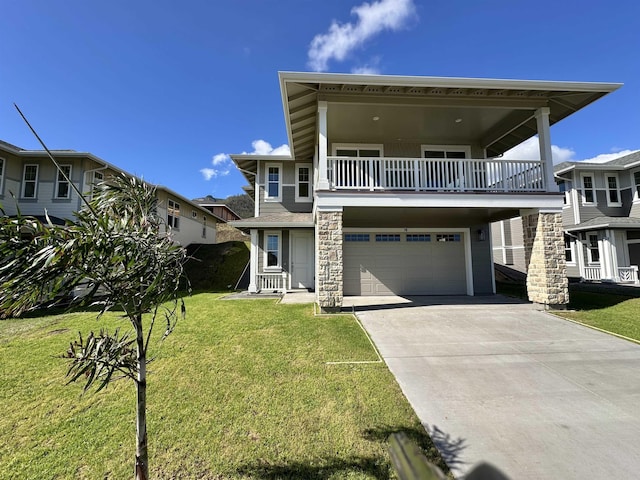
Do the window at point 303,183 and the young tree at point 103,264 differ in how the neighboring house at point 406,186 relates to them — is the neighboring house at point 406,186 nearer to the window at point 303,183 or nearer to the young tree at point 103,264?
the window at point 303,183

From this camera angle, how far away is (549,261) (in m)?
7.89

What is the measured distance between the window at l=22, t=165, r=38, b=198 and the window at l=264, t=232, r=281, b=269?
10533mm

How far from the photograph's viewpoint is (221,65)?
37.6ft

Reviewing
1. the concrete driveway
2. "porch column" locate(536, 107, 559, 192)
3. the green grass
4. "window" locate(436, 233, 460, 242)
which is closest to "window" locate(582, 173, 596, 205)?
"window" locate(436, 233, 460, 242)

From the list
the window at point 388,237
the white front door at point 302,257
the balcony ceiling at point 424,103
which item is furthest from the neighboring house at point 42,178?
the window at point 388,237

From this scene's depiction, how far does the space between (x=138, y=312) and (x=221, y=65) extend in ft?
40.5

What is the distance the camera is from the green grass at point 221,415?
261 centimetres

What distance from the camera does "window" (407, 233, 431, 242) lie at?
430 inches

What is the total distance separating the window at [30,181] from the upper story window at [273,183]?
10205mm

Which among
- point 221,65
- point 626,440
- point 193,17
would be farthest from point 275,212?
point 626,440

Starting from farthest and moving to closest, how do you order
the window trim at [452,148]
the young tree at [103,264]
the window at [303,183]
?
the window at [303,183] < the window trim at [452,148] < the young tree at [103,264]

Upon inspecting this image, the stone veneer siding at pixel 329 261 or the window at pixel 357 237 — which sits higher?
the window at pixel 357 237

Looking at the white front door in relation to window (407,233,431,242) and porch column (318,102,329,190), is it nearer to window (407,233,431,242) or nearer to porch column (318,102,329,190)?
window (407,233,431,242)

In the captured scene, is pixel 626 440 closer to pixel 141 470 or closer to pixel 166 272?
pixel 141 470
